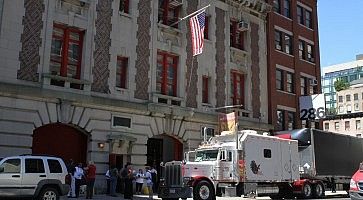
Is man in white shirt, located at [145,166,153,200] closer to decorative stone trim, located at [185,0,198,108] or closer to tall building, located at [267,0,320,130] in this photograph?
decorative stone trim, located at [185,0,198,108]

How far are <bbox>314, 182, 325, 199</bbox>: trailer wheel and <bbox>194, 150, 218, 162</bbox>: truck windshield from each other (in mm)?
7378

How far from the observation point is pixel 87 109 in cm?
2244

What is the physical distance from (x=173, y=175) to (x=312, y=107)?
19683mm

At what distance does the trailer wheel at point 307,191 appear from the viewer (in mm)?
24045

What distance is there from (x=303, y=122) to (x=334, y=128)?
5996 centimetres

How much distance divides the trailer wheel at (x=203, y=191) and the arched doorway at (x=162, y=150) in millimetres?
7372

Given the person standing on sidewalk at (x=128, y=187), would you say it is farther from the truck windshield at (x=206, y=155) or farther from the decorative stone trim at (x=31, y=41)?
the decorative stone trim at (x=31, y=41)

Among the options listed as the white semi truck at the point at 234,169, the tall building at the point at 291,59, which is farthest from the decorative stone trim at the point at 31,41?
the tall building at the point at 291,59

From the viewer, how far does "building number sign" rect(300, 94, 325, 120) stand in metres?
34.5

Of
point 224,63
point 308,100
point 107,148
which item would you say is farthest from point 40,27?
point 308,100

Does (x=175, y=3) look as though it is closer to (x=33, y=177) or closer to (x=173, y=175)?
(x=173, y=175)

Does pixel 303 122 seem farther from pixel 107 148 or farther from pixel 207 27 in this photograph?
pixel 107 148

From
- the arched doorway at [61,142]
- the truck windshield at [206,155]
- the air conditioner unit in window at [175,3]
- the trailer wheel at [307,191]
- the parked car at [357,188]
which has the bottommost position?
the trailer wheel at [307,191]

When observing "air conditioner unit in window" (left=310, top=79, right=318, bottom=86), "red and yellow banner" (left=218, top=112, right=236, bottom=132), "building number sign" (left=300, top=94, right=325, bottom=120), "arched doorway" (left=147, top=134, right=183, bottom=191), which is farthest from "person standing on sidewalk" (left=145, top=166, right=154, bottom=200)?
"air conditioner unit in window" (left=310, top=79, right=318, bottom=86)
